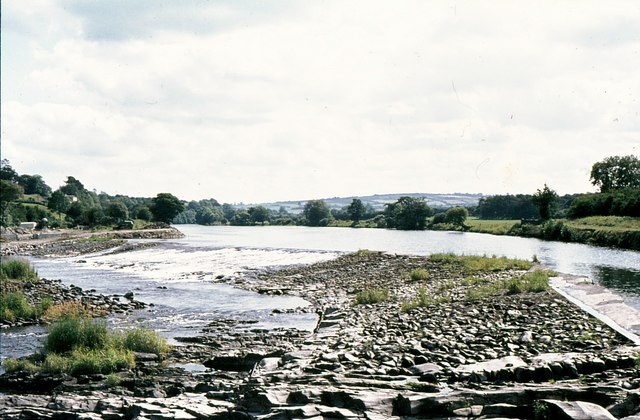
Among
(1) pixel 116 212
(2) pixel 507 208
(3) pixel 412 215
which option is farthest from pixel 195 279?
(2) pixel 507 208

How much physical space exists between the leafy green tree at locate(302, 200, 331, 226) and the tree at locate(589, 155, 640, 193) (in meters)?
83.1

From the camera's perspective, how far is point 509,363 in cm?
1271

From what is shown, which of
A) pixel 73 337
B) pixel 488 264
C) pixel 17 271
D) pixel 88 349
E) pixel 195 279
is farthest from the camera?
pixel 195 279

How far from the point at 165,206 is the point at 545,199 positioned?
78.5m

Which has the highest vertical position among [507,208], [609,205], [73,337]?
[507,208]

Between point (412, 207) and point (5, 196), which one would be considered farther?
point (412, 207)

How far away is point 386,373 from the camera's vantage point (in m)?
12.9

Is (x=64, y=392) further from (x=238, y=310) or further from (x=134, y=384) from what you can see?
(x=238, y=310)

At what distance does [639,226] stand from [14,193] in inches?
3811

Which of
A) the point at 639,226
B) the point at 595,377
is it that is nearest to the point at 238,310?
the point at 595,377

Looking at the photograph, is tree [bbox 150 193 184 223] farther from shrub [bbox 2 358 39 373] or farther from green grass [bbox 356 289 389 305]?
shrub [bbox 2 358 39 373]

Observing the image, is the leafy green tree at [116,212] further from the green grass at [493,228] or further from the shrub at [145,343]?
the shrub at [145,343]

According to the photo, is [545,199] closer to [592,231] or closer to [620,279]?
[592,231]

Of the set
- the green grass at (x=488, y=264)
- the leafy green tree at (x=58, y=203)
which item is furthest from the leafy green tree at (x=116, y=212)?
the green grass at (x=488, y=264)
